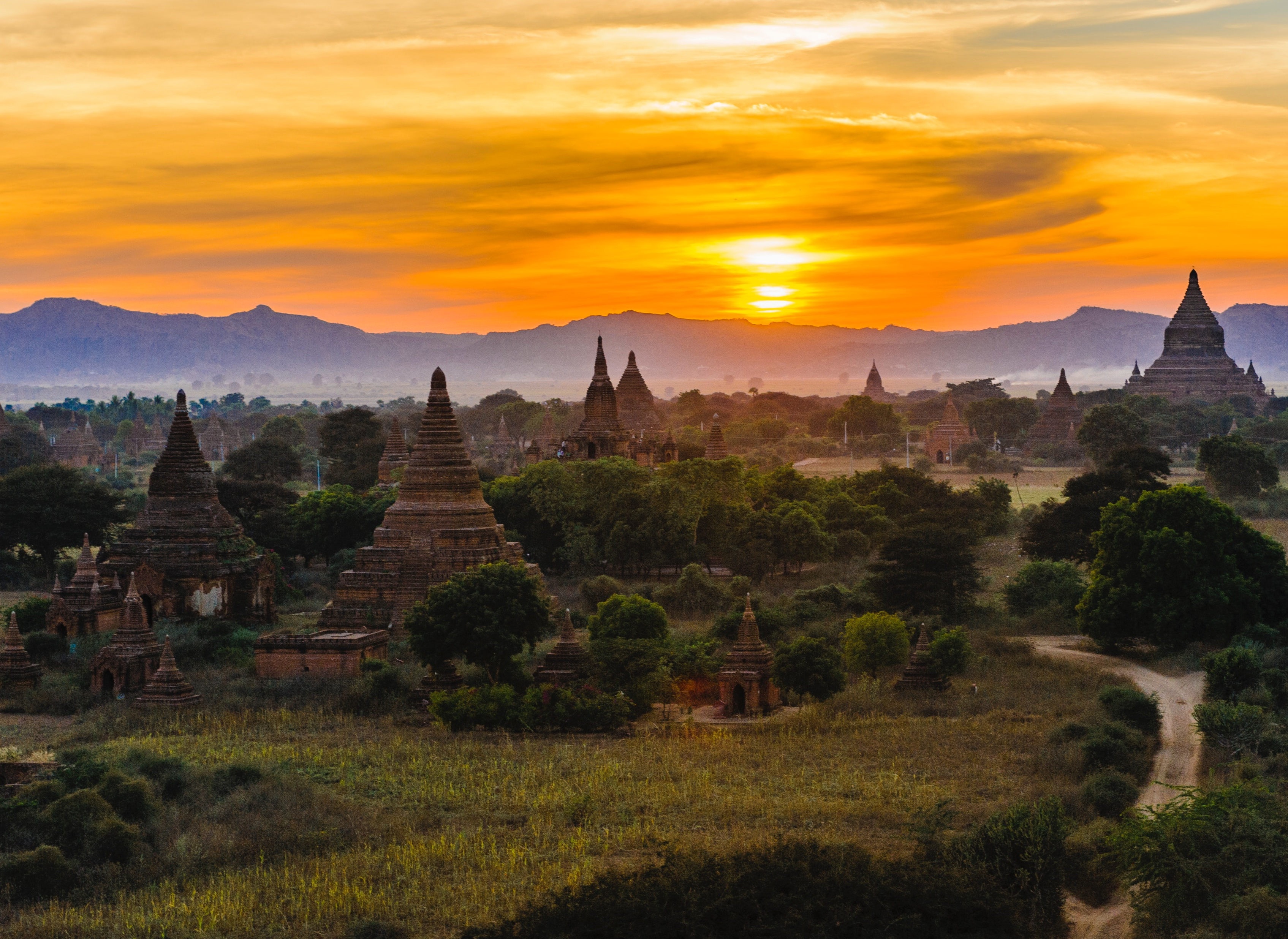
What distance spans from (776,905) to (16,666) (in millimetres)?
23618

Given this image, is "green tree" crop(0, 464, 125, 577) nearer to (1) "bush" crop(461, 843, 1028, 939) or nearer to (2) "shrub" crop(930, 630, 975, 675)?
(2) "shrub" crop(930, 630, 975, 675)

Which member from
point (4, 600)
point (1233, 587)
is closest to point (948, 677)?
point (1233, 587)

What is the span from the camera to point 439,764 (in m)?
28.9

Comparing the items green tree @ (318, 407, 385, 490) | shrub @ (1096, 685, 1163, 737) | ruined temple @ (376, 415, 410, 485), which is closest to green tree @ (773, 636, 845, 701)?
shrub @ (1096, 685, 1163, 737)

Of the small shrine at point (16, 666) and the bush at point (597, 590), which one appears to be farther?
the bush at point (597, 590)

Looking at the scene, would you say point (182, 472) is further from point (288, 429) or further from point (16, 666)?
point (288, 429)

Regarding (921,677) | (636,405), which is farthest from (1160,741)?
(636,405)

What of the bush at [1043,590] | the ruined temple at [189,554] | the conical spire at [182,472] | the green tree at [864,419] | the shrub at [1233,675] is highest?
the green tree at [864,419]

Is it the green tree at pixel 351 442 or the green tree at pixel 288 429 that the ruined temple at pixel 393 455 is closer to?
the green tree at pixel 351 442

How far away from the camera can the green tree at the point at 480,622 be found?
111 feet

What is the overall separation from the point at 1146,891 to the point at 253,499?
47249mm

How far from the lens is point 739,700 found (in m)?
33.5

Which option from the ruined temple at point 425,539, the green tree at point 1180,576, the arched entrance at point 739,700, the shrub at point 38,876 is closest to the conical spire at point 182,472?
the ruined temple at point 425,539

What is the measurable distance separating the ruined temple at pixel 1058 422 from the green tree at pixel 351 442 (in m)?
54.7
